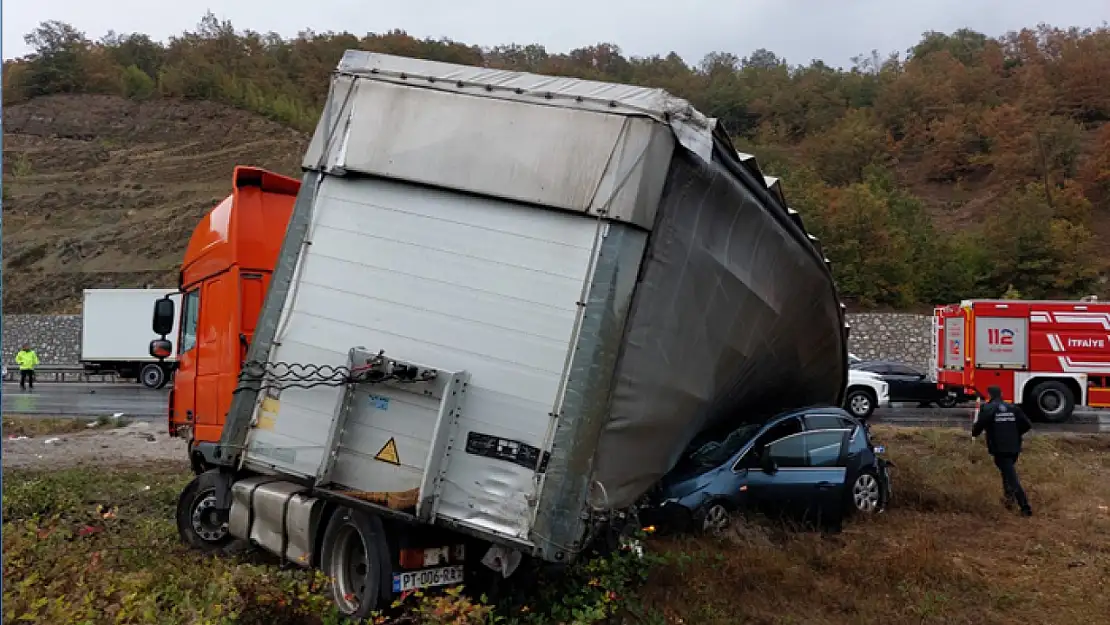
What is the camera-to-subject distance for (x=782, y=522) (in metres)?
8.62

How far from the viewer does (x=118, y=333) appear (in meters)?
28.5

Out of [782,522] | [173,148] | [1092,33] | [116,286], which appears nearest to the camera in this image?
[782,522]

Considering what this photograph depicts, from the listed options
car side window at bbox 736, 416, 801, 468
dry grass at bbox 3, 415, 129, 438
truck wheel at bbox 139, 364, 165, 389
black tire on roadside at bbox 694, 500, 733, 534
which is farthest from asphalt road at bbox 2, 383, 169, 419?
car side window at bbox 736, 416, 801, 468

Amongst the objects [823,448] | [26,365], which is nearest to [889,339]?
[823,448]

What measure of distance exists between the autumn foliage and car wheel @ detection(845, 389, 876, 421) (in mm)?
18248


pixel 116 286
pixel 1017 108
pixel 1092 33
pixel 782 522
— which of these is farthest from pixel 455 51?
pixel 782 522

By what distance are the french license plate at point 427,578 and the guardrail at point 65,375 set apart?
27.3m

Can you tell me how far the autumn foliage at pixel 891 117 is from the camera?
38500mm

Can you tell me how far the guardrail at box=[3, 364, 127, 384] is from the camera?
97.1ft

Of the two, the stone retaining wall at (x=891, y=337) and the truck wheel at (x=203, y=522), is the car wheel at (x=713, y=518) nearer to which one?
the truck wheel at (x=203, y=522)

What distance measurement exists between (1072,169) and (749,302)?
61316 millimetres

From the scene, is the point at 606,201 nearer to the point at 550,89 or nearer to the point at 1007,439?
the point at 550,89

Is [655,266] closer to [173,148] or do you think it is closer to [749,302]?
[749,302]

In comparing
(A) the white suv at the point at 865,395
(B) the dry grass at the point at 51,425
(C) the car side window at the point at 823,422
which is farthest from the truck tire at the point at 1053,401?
(B) the dry grass at the point at 51,425
